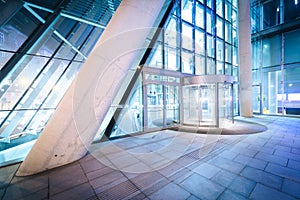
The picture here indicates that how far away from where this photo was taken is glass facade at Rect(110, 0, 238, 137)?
215 inches

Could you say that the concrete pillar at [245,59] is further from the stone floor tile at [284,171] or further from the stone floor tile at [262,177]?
the stone floor tile at [262,177]

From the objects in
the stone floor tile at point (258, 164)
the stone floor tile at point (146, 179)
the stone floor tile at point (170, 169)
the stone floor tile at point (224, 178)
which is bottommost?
the stone floor tile at point (146, 179)

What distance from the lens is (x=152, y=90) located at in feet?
18.7

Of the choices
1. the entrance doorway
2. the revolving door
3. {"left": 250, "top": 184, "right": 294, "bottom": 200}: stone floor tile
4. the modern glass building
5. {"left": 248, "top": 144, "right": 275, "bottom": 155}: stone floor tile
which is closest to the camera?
{"left": 250, "top": 184, "right": 294, "bottom": 200}: stone floor tile

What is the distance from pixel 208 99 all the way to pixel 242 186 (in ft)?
20.3

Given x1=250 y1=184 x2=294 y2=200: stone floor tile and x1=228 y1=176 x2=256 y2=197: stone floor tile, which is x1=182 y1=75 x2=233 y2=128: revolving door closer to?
x1=228 y1=176 x2=256 y2=197: stone floor tile

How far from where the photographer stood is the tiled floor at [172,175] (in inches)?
74.3

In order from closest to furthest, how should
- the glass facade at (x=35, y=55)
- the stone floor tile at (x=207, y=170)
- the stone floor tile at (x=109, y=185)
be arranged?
the stone floor tile at (x=109, y=185) → the stone floor tile at (x=207, y=170) → the glass facade at (x=35, y=55)

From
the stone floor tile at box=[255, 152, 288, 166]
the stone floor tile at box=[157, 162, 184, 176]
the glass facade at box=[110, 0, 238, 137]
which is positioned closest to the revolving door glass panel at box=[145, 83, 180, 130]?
the glass facade at box=[110, 0, 238, 137]

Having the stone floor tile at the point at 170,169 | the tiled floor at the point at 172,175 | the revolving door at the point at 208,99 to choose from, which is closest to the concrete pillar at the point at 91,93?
the tiled floor at the point at 172,175

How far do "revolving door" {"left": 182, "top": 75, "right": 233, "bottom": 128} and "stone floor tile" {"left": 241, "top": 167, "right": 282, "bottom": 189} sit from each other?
371 cm

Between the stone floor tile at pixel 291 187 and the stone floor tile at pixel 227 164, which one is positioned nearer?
the stone floor tile at pixel 291 187

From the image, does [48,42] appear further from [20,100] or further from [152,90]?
[152,90]

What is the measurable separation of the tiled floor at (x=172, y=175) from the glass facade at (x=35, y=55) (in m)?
1.77
